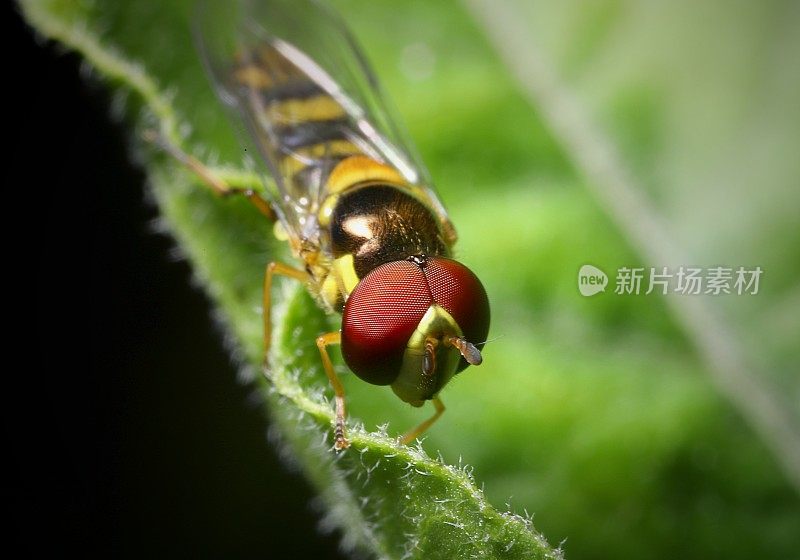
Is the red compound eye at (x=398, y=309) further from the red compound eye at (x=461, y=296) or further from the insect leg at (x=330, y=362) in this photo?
the insect leg at (x=330, y=362)

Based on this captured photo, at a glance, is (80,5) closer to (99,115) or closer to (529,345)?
(99,115)

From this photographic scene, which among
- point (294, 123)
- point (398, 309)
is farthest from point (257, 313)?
point (294, 123)

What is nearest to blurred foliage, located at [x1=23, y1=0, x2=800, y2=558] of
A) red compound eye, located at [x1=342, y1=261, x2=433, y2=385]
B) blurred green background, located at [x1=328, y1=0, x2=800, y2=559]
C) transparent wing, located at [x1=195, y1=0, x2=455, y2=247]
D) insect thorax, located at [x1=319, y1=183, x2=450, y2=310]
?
blurred green background, located at [x1=328, y1=0, x2=800, y2=559]

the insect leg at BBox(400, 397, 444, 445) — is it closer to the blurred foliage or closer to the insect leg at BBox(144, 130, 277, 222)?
the blurred foliage

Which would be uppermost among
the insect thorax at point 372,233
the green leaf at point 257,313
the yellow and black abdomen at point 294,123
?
the yellow and black abdomen at point 294,123

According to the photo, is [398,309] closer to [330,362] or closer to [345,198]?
[330,362]

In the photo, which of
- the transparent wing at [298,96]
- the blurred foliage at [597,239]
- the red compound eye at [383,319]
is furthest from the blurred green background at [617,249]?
the red compound eye at [383,319]
